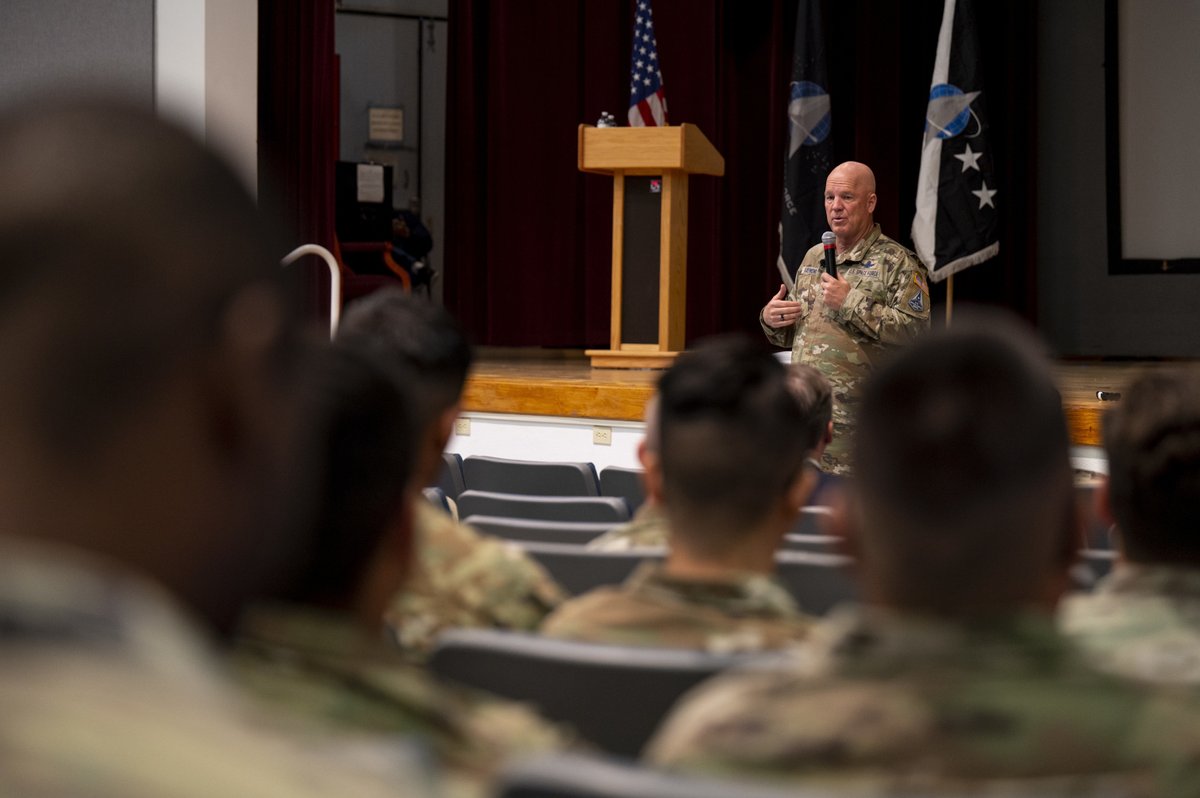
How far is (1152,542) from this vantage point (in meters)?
1.67

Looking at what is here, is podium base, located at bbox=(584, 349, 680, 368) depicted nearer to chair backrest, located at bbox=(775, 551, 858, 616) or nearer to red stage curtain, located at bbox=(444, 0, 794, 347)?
red stage curtain, located at bbox=(444, 0, 794, 347)

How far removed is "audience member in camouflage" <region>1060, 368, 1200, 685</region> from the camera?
1573 mm

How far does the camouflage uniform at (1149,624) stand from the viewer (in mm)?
1557

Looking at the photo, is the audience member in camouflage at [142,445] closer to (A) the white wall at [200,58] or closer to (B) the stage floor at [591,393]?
(B) the stage floor at [591,393]

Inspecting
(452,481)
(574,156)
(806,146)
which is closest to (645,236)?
(806,146)

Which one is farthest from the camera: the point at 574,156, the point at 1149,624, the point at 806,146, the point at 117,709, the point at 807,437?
the point at 574,156

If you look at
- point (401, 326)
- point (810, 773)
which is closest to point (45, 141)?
point (810, 773)

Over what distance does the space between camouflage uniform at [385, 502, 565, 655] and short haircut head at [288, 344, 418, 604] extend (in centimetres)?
54

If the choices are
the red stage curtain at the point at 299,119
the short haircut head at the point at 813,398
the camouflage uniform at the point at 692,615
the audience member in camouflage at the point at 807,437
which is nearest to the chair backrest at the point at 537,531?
the audience member in camouflage at the point at 807,437

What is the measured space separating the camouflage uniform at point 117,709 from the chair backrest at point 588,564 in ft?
5.25

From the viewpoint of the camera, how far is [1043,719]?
1107mm

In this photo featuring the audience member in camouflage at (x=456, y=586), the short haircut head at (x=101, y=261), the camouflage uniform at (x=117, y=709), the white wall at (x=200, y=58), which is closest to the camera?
the camouflage uniform at (x=117, y=709)

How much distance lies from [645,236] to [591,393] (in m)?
1.52

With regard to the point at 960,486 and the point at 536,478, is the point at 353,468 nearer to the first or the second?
the point at 960,486
